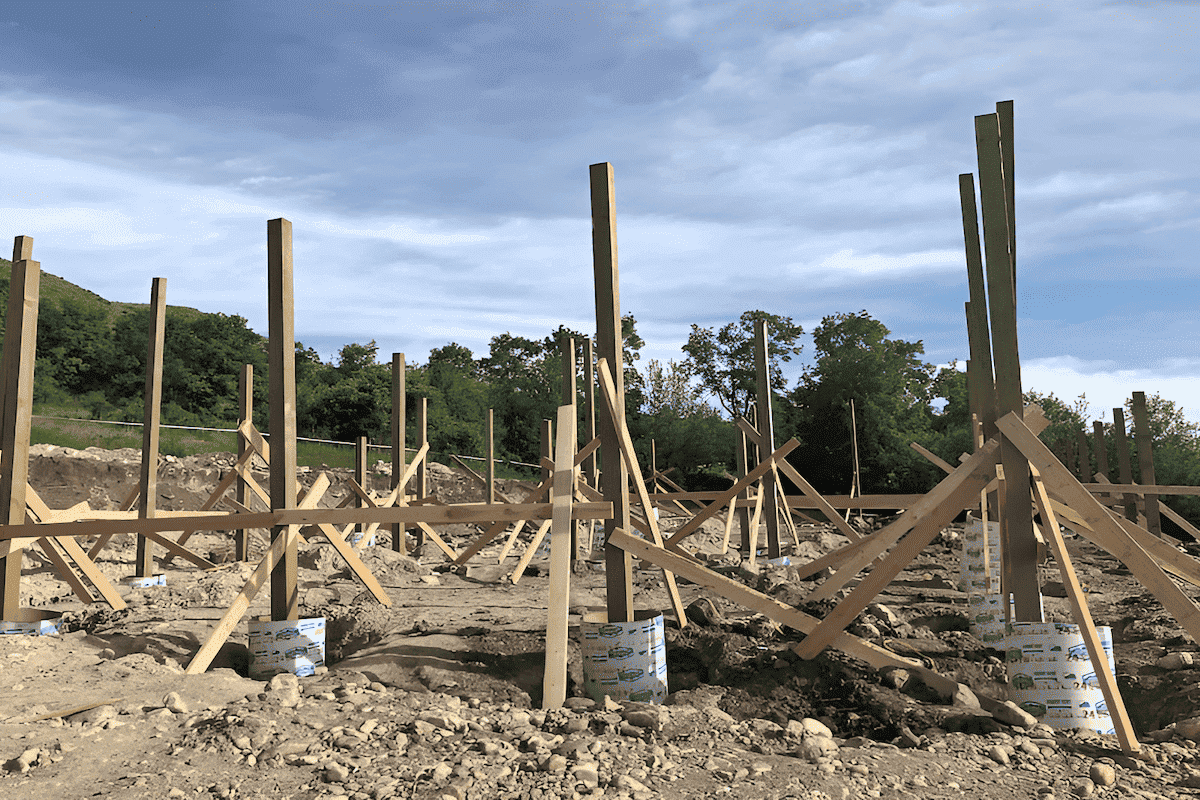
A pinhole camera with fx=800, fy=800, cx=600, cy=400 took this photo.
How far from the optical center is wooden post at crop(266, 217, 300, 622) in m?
5.53

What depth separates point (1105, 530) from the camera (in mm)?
4262

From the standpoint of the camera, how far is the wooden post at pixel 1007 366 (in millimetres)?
4480

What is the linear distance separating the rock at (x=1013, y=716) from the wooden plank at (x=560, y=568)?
2264mm

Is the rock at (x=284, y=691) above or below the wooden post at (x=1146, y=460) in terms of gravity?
below

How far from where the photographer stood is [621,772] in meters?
3.32

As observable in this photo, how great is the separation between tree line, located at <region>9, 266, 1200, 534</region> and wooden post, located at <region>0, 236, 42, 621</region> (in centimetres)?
→ 2448

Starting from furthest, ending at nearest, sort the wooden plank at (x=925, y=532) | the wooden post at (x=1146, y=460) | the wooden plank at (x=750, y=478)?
the wooden post at (x=1146, y=460) < the wooden plank at (x=750, y=478) < the wooden plank at (x=925, y=532)

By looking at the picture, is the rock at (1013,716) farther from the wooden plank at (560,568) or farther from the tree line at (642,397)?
the tree line at (642,397)

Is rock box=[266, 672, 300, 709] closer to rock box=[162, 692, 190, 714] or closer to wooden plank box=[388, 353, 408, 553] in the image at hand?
rock box=[162, 692, 190, 714]

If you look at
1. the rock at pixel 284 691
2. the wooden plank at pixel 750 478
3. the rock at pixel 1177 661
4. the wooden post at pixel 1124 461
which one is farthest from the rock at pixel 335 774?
the wooden post at pixel 1124 461

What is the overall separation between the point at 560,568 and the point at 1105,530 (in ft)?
9.92

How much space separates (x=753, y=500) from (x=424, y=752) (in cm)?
762

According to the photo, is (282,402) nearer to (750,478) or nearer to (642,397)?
(750,478)

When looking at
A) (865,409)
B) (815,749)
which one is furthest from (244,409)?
(865,409)
